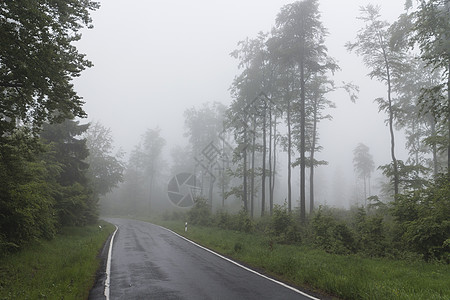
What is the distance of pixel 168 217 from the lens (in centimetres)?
4078

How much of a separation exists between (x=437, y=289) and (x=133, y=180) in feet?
200

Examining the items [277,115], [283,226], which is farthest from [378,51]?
[283,226]

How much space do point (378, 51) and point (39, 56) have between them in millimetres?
22010

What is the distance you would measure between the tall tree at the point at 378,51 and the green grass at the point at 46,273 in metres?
20.5

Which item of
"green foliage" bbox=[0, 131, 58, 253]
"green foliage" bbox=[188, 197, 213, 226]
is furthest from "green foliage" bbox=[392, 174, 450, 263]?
"green foliage" bbox=[188, 197, 213, 226]

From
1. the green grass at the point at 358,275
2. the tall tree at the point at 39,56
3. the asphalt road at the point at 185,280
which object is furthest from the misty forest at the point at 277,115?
the asphalt road at the point at 185,280

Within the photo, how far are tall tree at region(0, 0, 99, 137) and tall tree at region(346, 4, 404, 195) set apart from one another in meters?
19.5

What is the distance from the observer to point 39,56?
7016 millimetres

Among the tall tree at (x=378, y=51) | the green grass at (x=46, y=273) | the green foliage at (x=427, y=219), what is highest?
the tall tree at (x=378, y=51)

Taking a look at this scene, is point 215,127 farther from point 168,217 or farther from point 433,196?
point 433,196

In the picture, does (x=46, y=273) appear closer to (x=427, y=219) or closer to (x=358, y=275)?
(x=358, y=275)

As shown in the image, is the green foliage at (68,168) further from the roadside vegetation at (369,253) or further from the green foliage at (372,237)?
the green foliage at (372,237)

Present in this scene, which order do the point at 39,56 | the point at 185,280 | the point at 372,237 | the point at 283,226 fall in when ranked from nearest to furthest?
1. the point at 39,56
2. the point at 185,280
3. the point at 372,237
4. the point at 283,226

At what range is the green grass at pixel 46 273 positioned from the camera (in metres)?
6.47
